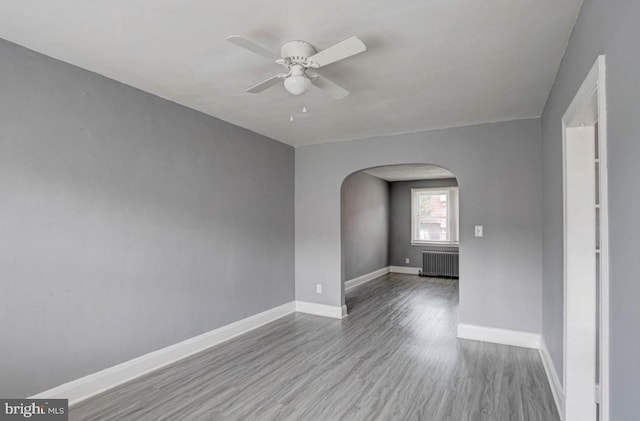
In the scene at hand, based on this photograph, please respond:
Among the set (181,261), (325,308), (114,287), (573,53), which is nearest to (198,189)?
(181,261)

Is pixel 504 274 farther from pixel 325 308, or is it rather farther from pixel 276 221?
pixel 276 221

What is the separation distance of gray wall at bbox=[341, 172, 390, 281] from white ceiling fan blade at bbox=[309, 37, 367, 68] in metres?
4.22

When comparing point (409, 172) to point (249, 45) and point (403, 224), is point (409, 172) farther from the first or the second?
point (249, 45)

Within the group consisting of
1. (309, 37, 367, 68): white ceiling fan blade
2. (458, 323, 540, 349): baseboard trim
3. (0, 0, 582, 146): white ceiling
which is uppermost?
(0, 0, 582, 146): white ceiling

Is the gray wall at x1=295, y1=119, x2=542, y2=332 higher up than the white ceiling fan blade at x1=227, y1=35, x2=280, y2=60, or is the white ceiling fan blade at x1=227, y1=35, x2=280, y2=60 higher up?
the white ceiling fan blade at x1=227, y1=35, x2=280, y2=60

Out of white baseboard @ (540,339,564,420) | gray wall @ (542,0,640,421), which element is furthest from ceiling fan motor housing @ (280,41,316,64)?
white baseboard @ (540,339,564,420)

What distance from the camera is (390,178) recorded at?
834 cm

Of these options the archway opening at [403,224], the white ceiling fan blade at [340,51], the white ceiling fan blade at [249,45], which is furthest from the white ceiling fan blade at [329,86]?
the archway opening at [403,224]

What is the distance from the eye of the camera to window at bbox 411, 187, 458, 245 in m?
8.21

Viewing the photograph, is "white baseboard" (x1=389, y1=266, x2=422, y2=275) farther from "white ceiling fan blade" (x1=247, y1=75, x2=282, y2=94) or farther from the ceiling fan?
"white ceiling fan blade" (x1=247, y1=75, x2=282, y2=94)

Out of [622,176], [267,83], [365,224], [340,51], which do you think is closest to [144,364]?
[267,83]

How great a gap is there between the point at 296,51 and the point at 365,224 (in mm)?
5684

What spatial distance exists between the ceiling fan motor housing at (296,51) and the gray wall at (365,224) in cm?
414

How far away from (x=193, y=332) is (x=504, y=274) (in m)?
3.47
